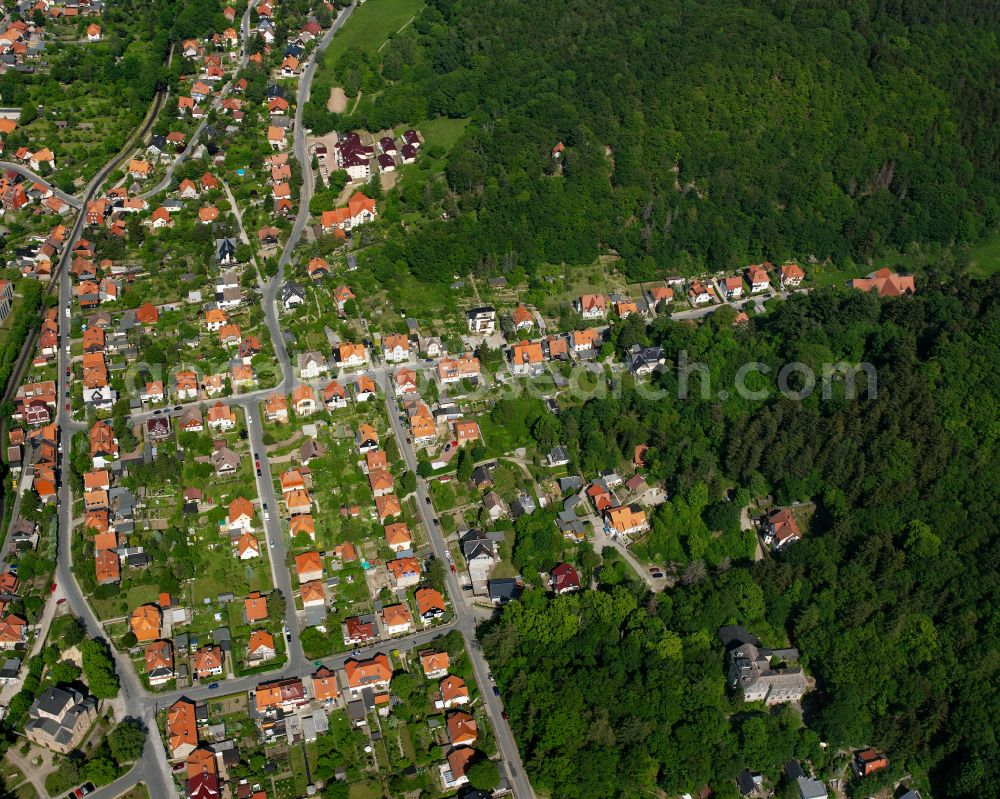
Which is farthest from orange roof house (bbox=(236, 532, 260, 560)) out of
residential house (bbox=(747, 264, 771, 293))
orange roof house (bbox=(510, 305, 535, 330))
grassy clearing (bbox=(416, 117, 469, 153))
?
grassy clearing (bbox=(416, 117, 469, 153))

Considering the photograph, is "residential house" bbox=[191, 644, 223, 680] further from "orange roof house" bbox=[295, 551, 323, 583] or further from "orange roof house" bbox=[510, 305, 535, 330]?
"orange roof house" bbox=[510, 305, 535, 330]

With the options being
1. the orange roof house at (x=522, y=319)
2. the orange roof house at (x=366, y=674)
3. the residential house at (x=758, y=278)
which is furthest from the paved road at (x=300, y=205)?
the residential house at (x=758, y=278)

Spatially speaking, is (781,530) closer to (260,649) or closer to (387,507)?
(387,507)

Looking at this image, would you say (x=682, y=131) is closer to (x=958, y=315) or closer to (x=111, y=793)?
(x=958, y=315)

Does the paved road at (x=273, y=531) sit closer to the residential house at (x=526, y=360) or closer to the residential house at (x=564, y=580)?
the residential house at (x=564, y=580)

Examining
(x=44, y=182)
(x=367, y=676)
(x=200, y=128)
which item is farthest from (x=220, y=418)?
(x=200, y=128)

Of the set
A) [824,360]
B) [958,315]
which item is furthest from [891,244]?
[824,360]
